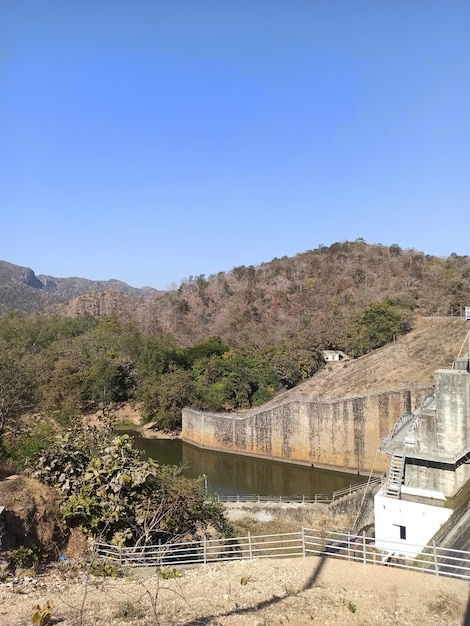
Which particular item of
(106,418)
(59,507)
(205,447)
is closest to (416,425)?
(106,418)

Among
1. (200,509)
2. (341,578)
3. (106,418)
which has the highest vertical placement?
(106,418)

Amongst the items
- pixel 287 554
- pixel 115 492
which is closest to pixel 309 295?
pixel 115 492

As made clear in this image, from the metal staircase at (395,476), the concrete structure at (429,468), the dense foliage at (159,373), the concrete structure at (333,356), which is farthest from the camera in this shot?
the concrete structure at (333,356)

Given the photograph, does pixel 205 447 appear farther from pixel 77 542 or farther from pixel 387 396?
pixel 77 542

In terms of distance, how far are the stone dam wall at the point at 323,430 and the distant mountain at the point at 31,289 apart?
6986 cm

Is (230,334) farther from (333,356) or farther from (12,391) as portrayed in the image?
(12,391)

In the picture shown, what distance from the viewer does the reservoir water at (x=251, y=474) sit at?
72.2 feet

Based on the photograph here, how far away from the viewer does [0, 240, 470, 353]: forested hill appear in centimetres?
4562

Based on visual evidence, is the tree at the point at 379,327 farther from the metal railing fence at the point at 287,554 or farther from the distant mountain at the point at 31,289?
the distant mountain at the point at 31,289

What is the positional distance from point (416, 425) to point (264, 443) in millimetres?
13147

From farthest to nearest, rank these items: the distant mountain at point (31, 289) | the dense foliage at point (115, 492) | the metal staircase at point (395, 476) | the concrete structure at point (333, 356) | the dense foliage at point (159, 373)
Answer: the distant mountain at point (31, 289), the concrete structure at point (333, 356), the dense foliage at point (159, 373), the metal staircase at point (395, 476), the dense foliage at point (115, 492)

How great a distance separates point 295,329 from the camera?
48.4 metres

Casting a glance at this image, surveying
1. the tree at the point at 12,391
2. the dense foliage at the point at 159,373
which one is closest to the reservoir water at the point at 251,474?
the dense foliage at the point at 159,373

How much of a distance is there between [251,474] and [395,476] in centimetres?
1203
